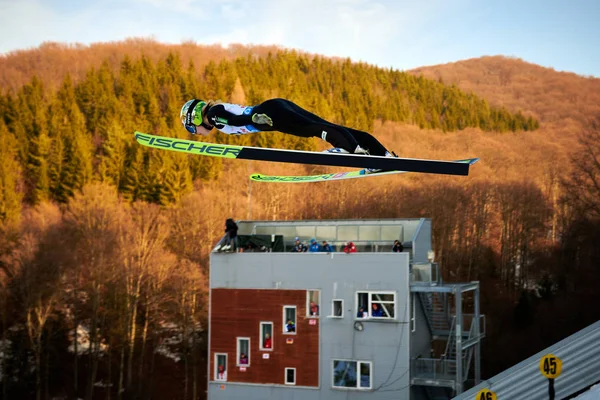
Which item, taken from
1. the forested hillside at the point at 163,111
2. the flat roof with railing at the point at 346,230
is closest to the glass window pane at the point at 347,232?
the flat roof with railing at the point at 346,230

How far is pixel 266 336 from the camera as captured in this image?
18.0 m

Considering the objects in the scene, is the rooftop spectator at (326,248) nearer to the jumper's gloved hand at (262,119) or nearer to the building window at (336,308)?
the building window at (336,308)

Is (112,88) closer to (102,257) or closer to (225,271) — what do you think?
(102,257)

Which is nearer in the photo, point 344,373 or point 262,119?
point 262,119

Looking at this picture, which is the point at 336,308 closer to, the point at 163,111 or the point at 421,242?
the point at 421,242

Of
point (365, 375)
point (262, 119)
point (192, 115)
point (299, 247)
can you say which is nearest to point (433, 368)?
point (365, 375)

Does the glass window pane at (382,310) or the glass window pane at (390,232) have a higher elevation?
the glass window pane at (390,232)

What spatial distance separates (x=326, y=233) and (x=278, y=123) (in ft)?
40.7

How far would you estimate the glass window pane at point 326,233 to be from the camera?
19.4m

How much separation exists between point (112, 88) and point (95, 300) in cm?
3660

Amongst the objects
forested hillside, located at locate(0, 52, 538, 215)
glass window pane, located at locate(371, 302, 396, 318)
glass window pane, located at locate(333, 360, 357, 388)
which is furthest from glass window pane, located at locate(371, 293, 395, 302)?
forested hillside, located at locate(0, 52, 538, 215)

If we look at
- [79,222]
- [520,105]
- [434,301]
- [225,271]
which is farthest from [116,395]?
[520,105]

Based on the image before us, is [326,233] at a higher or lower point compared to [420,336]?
higher

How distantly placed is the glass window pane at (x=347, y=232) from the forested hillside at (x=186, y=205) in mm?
11686
